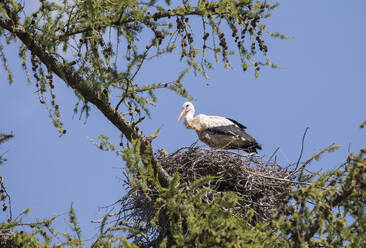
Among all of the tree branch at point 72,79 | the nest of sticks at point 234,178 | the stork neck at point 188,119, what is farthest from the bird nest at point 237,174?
the stork neck at point 188,119

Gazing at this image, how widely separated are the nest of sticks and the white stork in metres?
1.96

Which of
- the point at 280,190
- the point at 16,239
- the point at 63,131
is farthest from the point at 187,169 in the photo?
the point at 16,239

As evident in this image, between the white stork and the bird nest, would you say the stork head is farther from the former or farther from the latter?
the bird nest

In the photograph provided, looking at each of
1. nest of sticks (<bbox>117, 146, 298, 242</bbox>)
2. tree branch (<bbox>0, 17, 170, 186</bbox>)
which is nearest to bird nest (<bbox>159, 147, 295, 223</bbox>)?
nest of sticks (<bbox>117, 146, 298, 242</bbox>)

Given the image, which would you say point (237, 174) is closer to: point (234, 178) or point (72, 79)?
point (234, 178)

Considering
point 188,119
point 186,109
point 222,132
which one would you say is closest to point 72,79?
point 222,132

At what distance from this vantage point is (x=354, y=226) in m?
4.44

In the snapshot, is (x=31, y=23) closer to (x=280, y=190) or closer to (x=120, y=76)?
(x=120, y=76)

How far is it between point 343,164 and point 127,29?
2.50 metres

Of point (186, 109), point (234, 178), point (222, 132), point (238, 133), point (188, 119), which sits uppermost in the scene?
point (186, 109)

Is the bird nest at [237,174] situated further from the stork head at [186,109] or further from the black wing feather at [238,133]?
the stork head at [186,109]

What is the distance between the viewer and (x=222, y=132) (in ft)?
31.6

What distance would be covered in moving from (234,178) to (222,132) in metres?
2.57

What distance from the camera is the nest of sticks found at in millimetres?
6746
